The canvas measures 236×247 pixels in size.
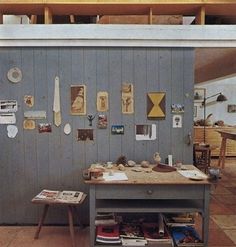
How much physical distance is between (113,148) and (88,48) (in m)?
1.13

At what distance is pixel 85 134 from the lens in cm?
331

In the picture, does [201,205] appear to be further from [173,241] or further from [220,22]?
[220,22]

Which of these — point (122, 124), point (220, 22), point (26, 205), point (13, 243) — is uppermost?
point (220, 22)

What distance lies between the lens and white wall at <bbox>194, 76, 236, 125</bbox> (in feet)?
27.2

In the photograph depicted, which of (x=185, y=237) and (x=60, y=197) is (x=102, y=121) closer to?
(x=60, y=197)

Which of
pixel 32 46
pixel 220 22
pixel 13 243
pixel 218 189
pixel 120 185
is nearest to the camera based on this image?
pixel 120 185

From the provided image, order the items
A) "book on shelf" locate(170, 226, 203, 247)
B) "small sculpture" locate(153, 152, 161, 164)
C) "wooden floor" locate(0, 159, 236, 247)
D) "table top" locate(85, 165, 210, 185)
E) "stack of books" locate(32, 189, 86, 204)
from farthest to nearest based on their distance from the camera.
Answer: "small sculpture" locate(153, 152, 161, 164)
"wooden floor" locate(0, 159, 236, 247)
"stack of books" locate(32, 189, 86, 204)
"book on shelf" locate(170, 226, 203, 247)
"table top" locate(85, 165, 210, 185)

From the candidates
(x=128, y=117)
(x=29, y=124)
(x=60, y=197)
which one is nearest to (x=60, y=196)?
(x=60, y=197)

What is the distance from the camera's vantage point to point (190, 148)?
3.31m

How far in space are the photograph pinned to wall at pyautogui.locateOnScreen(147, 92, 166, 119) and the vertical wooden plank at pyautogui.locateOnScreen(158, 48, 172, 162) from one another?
44 mm

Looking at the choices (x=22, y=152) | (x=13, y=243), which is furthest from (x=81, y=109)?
(x=13, y=243)

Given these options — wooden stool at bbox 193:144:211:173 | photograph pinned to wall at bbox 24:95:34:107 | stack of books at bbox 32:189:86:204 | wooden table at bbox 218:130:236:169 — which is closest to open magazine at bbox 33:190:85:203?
stack of books at bbox 32:189:86:204

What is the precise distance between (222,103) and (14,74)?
21.2ft

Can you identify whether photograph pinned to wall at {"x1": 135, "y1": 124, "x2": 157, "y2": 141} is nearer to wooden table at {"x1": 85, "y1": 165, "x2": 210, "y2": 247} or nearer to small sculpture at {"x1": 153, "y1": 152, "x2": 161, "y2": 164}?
small sculpture at {"x1": 153, "y1": 152, "x2": 161, "y2": 164}
